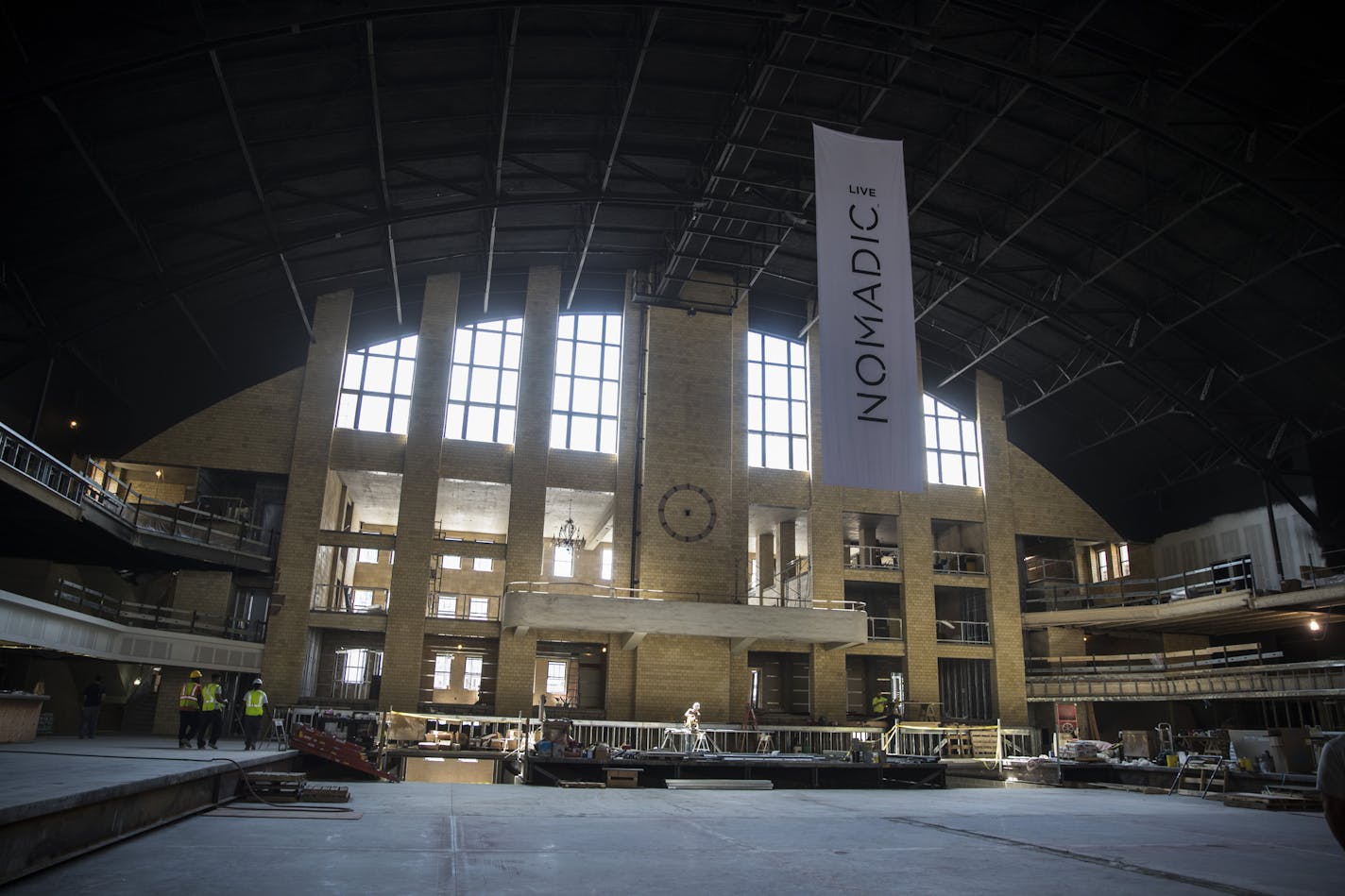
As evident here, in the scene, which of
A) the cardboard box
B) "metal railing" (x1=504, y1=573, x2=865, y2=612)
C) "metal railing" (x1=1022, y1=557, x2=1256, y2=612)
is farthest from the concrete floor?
"metal railing" (x1=1022, y1=557, x2=1256, y2=612)

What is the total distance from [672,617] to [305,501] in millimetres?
11833

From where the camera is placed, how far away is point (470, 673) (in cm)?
3769

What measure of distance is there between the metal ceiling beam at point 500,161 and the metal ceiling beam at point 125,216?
8165 millimetres

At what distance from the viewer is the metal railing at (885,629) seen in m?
32.8

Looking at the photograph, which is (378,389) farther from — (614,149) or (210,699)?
(210,699)

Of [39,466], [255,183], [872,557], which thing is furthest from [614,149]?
[872,557]

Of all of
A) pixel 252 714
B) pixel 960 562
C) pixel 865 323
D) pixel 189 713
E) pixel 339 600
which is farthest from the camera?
pixel 960 562

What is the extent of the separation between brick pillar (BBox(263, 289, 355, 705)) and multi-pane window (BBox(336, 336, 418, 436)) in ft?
2.43

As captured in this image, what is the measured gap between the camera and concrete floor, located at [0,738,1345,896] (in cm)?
673

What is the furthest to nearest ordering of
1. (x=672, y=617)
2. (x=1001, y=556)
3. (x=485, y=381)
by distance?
(x=1001, y=556) < (x=485, y=381) < (x=672, y=617)

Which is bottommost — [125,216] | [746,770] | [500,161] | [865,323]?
[746,770]

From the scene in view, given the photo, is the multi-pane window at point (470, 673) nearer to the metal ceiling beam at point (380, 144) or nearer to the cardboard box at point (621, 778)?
the metal ceiling beam at point (380, 144)

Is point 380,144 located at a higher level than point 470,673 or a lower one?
higher

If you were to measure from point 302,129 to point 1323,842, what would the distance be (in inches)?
867
